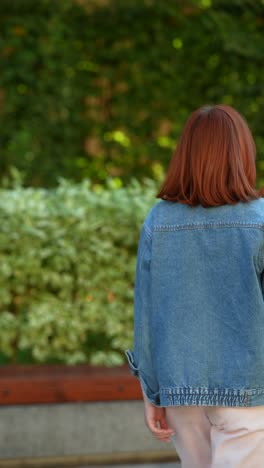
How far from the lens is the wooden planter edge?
3986mm

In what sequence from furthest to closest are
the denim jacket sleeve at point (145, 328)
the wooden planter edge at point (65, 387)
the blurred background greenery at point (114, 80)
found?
1. the blurred background greenery at point (114, 80)
2. the wooden planter edge at point (65, 387)
3. the denim jacket sleeve at point (145, 328)

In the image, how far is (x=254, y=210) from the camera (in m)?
2.16

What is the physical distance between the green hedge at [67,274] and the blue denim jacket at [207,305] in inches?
80.5

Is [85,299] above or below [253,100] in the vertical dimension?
below

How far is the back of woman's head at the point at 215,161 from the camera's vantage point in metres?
2.15

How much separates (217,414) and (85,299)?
7.48ft

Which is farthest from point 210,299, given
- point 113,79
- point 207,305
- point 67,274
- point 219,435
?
point 113,79

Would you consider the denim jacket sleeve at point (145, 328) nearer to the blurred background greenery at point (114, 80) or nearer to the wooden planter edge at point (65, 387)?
the wooden planter edge at point (65, 387)

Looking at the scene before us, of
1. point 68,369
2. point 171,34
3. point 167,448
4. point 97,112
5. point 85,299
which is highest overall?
point 171,34

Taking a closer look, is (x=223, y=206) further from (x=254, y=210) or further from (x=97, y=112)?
(x=97, y=112)

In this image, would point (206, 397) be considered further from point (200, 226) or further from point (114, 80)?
point (114, 80)

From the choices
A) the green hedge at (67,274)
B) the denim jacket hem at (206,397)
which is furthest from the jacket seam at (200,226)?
the green hedge at (67,274)

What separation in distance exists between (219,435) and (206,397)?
0.11m

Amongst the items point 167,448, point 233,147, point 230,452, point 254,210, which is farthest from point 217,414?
point 167,448
